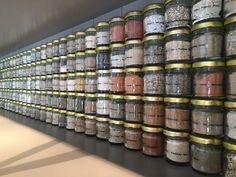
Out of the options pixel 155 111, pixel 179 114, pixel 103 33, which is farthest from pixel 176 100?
pixel 103 33

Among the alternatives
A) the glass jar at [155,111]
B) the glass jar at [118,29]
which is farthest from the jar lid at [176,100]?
the glass jar at [118,29]

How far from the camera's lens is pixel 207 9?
1100 millimetres

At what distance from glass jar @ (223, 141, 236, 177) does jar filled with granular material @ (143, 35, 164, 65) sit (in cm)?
60

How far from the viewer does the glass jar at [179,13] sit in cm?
123

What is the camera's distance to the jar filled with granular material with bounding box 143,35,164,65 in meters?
1.39

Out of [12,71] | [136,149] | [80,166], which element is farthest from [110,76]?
[12,71]

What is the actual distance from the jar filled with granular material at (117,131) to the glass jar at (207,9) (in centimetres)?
85

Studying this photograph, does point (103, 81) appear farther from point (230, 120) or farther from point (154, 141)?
point (230, 120)

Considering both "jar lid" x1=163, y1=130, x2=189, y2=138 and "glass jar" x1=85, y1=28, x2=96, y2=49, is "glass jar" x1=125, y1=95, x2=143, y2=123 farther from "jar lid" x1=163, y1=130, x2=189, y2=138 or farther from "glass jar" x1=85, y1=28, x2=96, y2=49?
"glass jar" x1=85, y1=28, x2=96, y2=49

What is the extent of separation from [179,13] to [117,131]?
2.86 ft

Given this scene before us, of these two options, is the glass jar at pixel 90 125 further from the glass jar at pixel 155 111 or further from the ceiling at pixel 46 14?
the ceiling at pixel 46 14

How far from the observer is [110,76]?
1.77m

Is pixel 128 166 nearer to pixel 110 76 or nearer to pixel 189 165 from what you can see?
pixel 189 165

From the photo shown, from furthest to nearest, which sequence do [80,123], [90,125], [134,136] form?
1. [80,123]
2. [90,125]
3. [134,136]
